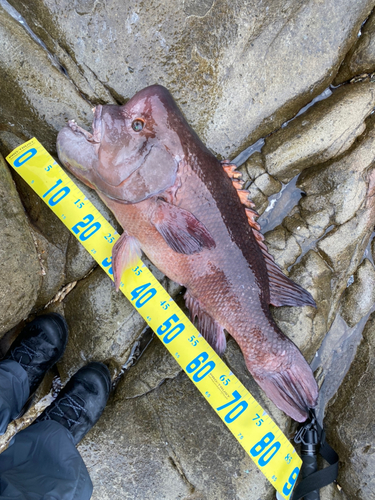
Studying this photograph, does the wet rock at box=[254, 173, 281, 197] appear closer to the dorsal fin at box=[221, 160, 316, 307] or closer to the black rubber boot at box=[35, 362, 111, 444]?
the dorsal fin at box=[221, 160, 316, 307]

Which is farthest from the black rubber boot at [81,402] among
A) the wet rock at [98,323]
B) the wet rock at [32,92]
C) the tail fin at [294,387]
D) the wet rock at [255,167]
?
the wet rock at [255,167]

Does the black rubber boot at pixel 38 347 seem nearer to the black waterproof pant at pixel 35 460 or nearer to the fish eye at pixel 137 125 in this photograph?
the black waterproof pant at pixel 35 460

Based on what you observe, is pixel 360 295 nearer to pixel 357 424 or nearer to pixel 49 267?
pixel 357 424

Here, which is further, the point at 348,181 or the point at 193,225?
the point at 348,181

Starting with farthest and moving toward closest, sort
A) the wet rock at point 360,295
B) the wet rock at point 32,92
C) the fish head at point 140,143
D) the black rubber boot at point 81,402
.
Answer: the wet rock at point 360,295, the black rubber boot at point 81,402, the wet rock at point 32,92, the fish head at point 140,143

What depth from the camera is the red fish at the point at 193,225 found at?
2.60m

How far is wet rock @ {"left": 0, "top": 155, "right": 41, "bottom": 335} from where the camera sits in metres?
2.63

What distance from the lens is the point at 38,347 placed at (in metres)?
3.05

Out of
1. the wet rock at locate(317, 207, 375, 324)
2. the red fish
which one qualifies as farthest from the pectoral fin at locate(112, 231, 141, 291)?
the wet rock at locate(317, 207, 375, 324)

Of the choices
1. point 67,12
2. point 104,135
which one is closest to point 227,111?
point 104,135

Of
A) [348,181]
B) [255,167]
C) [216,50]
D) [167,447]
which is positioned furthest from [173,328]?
[216,50]

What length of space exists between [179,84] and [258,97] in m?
0.75

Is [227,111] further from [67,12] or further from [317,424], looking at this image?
[317,424]

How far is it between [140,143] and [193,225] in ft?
2.41
